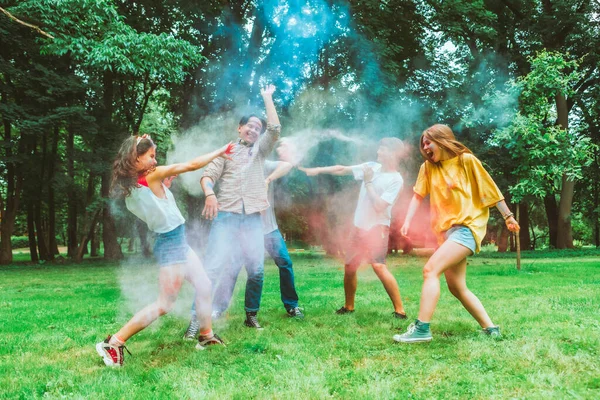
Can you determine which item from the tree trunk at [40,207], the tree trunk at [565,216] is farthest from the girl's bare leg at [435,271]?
the tree trunk at [565,216]

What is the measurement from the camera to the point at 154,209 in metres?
4.07

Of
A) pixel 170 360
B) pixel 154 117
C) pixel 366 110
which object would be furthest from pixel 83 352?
pixel 154 117

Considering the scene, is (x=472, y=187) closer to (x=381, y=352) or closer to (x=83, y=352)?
(x=381, y=352)

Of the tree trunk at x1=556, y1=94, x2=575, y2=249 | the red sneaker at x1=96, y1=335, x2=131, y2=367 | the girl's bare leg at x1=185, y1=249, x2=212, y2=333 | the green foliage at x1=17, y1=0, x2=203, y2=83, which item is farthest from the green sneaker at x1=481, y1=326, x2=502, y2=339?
the tree trunk at x1=556, y1=94, x2=575, y2=249

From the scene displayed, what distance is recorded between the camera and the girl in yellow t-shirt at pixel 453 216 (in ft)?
14.3

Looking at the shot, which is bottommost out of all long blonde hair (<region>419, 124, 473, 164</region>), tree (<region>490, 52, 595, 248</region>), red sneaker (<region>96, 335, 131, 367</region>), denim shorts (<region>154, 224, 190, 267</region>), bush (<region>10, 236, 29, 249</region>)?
bush (<region>10, 236, 29, 249</region>)

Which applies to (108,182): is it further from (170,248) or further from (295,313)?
(170,248)

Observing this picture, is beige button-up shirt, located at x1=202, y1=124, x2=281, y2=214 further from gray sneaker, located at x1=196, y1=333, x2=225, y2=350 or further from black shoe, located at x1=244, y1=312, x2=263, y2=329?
gray sneaker, located at x1=196, y1=333, x2=225, y2=350

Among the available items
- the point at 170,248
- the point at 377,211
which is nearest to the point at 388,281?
the point at 377,211

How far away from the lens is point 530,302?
6.54 metres

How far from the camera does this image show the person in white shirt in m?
5.63

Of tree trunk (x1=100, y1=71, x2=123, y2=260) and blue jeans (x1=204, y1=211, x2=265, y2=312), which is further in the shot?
tree trunk (x1=100, y1=71, x2=123, y2=260)

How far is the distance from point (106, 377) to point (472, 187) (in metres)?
3.52

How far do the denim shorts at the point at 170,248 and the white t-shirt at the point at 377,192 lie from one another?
236 cm
